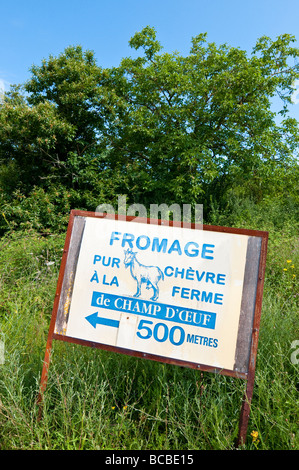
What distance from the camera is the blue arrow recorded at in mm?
2253

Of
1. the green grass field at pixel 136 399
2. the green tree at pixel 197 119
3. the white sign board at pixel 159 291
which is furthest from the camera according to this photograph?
Result: the green tree at pixel 197 119

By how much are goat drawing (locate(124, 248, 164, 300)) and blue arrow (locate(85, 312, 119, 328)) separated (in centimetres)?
24

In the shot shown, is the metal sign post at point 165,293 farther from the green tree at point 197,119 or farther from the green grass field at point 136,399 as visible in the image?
the green tree at point 197,119

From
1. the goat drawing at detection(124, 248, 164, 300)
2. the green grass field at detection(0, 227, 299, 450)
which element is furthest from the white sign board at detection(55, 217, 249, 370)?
the green grass field at detection(0, 227, 299, 450)

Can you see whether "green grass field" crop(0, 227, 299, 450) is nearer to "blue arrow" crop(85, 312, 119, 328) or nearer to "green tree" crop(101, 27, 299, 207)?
"blue arrow" crop(85, 312, 119, 328)

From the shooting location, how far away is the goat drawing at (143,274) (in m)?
2.25

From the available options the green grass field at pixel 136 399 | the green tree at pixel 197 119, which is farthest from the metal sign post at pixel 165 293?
the green tree at pixel 197 119

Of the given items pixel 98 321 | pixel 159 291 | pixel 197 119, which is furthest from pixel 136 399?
pixel 197 119

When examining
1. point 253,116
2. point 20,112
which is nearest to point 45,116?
point 20,112

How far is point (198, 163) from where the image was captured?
1039cm

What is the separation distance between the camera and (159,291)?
87.7 inches

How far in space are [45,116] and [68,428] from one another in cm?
975
